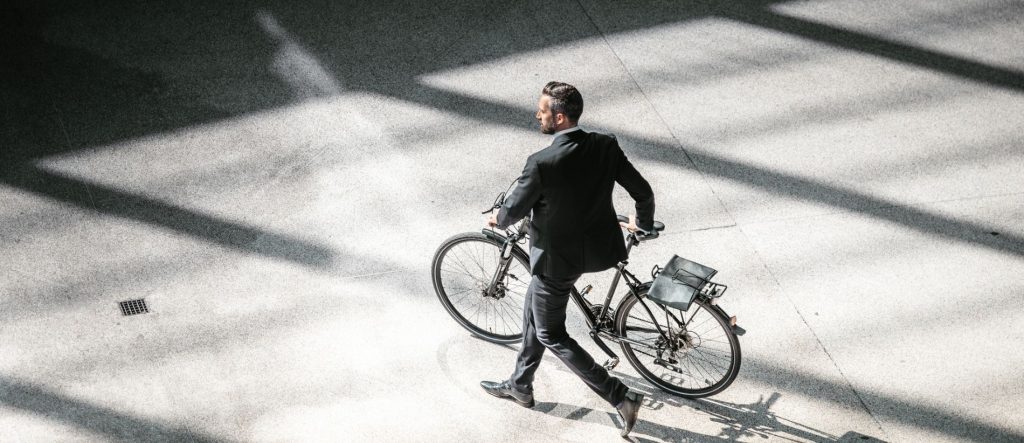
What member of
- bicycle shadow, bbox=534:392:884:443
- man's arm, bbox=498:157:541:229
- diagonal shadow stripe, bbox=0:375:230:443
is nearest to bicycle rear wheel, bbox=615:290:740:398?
bicycle shadow, bbox=534:392:884:443

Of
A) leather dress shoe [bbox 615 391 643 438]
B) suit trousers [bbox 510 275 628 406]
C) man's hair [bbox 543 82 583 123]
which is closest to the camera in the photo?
man's hair [bbox 543 82 583 123]

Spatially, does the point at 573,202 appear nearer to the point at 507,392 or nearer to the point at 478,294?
the point at 507,392

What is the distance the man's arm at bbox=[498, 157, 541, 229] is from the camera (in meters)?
3.72

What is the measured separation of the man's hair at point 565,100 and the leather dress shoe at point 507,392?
58.3 inches

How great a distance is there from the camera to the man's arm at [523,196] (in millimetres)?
3719

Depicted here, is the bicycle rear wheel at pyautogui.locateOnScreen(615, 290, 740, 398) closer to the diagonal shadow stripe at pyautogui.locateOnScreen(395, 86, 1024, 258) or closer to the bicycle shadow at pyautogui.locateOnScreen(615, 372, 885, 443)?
the bicycle shadow at pyautogui.locateOnScreen(615, 372, 885, 443)

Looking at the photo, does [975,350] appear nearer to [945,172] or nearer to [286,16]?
[945,172]

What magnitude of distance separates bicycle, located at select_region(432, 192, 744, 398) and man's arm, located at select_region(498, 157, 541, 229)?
0.28 metres

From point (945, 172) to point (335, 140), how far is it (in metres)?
3.83

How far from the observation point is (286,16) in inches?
269

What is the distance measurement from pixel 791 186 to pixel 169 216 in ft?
12.2

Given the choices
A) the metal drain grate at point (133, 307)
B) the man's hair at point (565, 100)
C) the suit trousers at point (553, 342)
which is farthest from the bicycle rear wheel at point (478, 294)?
the metal drain grate at point (133, 307)

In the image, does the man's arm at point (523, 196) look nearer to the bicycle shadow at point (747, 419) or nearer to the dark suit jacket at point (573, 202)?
the dark suit jacket at point (573, 202)

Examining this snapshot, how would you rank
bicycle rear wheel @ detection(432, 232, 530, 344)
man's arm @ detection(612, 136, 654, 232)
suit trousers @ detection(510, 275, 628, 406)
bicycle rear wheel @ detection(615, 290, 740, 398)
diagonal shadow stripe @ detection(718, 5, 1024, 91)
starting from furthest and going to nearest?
diagonal shadow stripe @ detection(718, 5, 1024, 91), bicycle rear wheel @ detection(432, 232, 530, 344), bicycle rear wheel @ detection(615, 290, 740, 398), suit trousers @ detection(510, 275, 628, 406), man's arm @ detection(612, 136, 654, 232)
